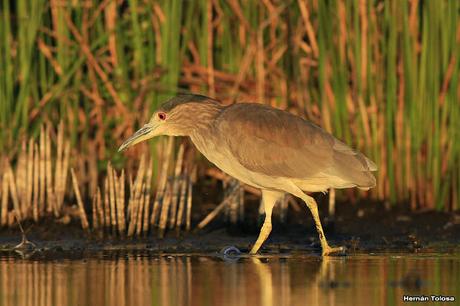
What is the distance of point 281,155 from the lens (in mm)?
9617

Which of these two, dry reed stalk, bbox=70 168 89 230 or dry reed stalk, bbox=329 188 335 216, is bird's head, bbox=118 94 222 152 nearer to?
dry reed stalk, bbox=70 168 89 230

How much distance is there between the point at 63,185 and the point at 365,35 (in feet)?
10.3

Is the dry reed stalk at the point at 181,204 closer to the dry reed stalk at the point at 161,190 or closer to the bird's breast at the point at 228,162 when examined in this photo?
the dry reed stalk at the point at 161,190

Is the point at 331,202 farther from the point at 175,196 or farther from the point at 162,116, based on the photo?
the point at 162,116

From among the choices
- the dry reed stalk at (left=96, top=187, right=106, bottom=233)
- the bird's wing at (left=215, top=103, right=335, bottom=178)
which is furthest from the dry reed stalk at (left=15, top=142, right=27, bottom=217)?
the bird's wing at (left=215, top=103, right=335, bottom=178)

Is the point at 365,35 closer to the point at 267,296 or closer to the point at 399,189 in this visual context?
the point at 399,189

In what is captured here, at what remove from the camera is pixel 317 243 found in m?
10.3

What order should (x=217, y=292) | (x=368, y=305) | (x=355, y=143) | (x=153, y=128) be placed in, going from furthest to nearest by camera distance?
(x=355, y=143) → (x=153, y=128) → (x=217, y=292) → (x=368, y=305)

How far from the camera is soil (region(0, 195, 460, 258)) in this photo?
9859 mm

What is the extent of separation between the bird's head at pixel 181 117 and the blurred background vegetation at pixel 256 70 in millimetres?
1536

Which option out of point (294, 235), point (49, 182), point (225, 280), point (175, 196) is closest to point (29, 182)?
point (49, 182)

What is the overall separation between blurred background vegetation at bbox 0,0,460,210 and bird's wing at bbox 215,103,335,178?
6.34 feet

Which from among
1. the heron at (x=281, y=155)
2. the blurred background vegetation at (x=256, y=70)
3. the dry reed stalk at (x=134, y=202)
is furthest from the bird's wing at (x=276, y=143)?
the blurred background vegetation at (x=256, y=70)

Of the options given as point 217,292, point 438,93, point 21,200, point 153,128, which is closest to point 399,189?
point 438,93
